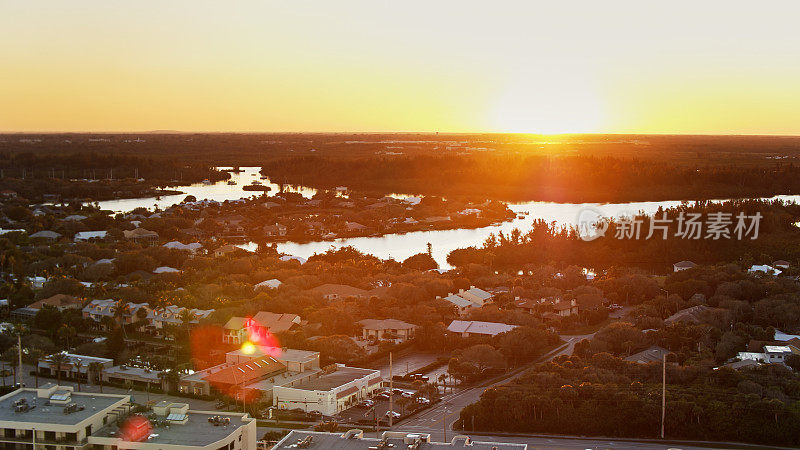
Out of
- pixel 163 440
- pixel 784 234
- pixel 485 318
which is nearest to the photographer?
pixel 163 440

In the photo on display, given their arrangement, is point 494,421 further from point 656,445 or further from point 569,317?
point 569,317

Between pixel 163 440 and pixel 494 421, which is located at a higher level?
pixel 163 440

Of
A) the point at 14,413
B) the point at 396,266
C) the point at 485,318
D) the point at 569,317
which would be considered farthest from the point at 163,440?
the point at 396,266

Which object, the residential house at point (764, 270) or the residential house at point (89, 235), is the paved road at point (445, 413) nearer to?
the residential house at point (764, 270)

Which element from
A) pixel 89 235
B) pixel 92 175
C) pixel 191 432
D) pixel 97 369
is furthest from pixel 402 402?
pixel 92 175

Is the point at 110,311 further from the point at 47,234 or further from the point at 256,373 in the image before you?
the point at 47,234

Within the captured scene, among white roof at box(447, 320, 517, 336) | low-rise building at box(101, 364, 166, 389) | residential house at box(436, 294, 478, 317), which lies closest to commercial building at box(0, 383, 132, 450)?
low-rise building at box(101, 364, 166, 389)

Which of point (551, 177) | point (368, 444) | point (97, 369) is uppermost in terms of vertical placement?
point (551, 177)
